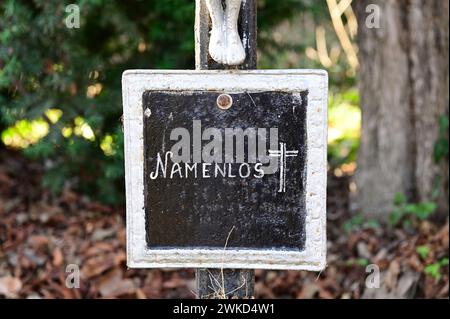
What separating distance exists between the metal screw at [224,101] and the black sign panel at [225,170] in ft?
0.03

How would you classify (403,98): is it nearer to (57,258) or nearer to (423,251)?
(423,251)

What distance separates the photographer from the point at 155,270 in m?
3.90

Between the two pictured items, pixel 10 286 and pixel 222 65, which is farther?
pixel 10 286

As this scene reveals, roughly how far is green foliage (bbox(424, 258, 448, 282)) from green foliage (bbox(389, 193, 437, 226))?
495 mm

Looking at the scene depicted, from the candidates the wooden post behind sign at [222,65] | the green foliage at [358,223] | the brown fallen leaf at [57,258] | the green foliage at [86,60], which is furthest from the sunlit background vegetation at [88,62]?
the wooden post behind sign at [222,65]

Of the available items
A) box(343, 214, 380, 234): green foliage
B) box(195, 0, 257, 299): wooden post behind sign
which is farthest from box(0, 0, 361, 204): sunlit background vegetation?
box(195, 0, 257, 299): wooden post behind sign

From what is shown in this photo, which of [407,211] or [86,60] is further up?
[86,60]

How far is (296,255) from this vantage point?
2.55 meters

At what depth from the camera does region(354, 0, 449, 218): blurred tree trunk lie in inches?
161

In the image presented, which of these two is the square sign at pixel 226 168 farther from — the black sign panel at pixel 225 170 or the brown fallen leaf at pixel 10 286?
the brown fallen leaf at pixel 10 286

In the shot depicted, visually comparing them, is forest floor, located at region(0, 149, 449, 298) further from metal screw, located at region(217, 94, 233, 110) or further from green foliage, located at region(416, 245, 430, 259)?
metal screw, located at region(217, 94, 233, 110)

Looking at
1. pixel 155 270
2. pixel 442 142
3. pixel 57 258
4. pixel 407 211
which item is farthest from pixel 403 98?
pixel 57 258
